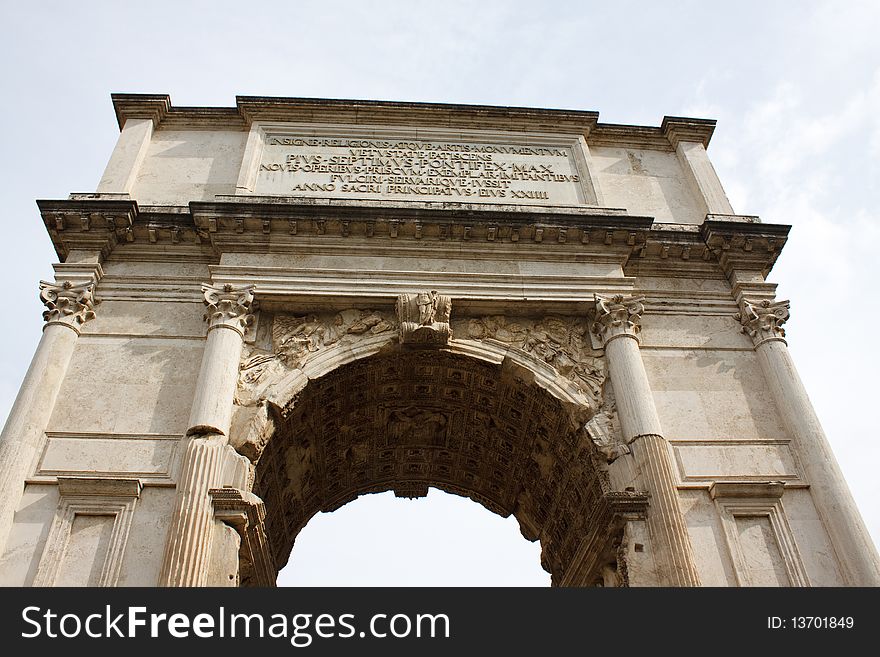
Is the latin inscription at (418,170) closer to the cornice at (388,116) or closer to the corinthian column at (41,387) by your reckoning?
the cornice at (388,116)

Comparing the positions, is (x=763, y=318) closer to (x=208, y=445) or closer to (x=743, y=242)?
(x=743, y=242)

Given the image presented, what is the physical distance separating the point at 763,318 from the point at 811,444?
2329mm

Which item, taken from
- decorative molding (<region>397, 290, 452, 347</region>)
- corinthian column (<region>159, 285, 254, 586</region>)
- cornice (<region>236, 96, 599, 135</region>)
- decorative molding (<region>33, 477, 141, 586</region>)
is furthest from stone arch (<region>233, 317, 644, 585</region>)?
cornice (<region>236, 96, 599, 135</region>)

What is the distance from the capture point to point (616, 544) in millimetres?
10281

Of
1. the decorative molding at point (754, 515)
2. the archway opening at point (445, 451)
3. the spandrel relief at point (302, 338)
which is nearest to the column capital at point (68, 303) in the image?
the spandrel relief at point (302, 338)

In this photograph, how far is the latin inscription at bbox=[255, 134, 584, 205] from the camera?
45.4 ft

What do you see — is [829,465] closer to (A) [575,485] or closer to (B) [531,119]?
(A) [575,485]

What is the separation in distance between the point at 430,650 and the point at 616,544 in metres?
3.74

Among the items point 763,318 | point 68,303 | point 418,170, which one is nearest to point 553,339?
point 763,318

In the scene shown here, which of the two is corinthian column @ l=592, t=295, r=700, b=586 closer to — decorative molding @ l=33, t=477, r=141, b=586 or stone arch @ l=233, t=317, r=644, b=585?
stone arch @ l=233, t=317, r=644, b=585

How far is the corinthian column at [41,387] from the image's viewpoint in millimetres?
9703

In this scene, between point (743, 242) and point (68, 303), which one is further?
point (743, 242)

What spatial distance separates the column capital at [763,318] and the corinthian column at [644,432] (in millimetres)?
1740

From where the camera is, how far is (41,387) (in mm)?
A: 10664
